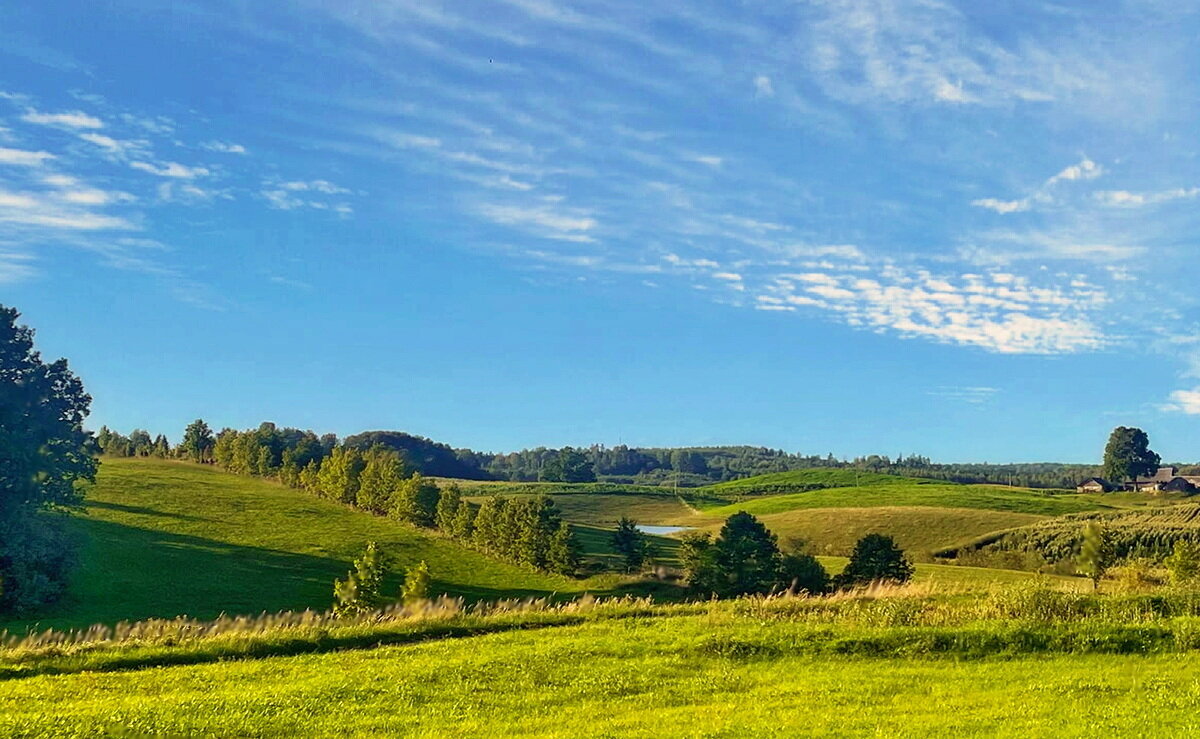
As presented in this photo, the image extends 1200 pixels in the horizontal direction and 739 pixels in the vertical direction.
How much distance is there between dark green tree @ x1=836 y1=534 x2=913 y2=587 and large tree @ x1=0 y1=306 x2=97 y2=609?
51.4 metres

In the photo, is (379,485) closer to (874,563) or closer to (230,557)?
(230,557)

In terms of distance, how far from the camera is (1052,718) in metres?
14.1

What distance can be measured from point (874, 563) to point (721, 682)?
146 feet

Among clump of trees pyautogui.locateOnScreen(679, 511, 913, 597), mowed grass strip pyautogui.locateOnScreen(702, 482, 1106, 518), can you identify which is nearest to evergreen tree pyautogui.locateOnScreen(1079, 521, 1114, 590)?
clump of trees pyautogui.locateOnScreen(679, 511, 913, 597)

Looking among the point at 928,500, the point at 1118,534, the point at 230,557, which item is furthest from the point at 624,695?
the point at 928,500

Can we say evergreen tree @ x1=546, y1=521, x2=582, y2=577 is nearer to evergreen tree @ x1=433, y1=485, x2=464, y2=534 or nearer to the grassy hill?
the grassy hill

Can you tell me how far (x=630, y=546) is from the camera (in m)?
75.2

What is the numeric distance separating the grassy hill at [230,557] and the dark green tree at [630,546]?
364 centimetres

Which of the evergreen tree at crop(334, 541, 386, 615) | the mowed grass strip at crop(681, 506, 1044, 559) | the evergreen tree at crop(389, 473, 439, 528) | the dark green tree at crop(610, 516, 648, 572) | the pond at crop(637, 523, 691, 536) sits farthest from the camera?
the pond at crop(637, 523, 691, 536)

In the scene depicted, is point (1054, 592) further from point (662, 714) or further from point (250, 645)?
point (250, 645)

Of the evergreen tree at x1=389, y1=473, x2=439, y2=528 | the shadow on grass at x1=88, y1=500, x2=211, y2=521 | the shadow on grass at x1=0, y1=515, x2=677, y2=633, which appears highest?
the evergreen tree at x1=389, y1=473, x2=439, y2=528

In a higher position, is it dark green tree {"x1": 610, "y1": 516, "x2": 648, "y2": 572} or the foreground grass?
the foreground grass

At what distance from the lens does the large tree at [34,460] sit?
53156mm

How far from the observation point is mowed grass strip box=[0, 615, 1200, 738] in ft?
46.9
